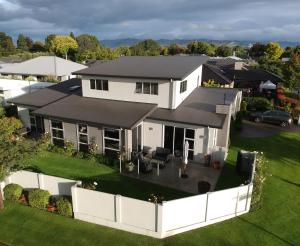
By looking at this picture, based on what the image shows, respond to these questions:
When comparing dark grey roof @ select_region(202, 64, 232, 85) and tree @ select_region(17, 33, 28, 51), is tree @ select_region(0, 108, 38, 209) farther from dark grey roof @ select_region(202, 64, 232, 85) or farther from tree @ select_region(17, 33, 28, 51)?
tree @ select_region(17, 33, 28, 51)

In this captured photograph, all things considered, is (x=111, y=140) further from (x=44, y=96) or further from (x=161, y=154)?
(x=44, y=96)

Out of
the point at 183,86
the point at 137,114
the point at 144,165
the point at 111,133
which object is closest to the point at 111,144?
the point at 111,133

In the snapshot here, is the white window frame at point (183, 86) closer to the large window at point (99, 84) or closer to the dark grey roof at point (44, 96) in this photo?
the large window at point (99, 84)

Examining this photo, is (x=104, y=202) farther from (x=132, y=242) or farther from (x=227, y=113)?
(x=227, y=113)

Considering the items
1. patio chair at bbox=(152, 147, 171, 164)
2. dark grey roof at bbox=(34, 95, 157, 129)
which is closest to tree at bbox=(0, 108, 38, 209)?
dark grey roof at bbox=(34, 95, 157, 129)

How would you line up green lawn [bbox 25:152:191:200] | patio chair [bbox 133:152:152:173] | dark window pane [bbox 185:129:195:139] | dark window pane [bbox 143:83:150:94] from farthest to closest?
1. dark window pane [bbox 143:83:150:94]
2. dark window pane [bbox 185:129:195:139]
3. patio chair [bbox 133:152:152:173]
4. green lawn [bbox 25:152:191:200]

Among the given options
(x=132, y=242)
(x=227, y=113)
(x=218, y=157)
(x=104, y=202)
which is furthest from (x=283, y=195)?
(x=104, y=202)
